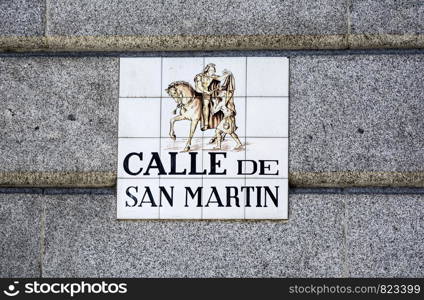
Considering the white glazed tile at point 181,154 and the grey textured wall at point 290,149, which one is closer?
the grey textured wall at point 290,149

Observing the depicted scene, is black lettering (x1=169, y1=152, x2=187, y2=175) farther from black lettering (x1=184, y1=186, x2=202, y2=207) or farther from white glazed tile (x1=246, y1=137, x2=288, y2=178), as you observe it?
white glazed tile (x1=246, y1=137, x2=288, y2=178)

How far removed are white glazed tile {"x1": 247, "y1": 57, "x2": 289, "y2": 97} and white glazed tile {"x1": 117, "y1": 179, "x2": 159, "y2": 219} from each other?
107 centimetres

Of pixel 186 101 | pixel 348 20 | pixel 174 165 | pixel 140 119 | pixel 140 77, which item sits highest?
pixel 348 20

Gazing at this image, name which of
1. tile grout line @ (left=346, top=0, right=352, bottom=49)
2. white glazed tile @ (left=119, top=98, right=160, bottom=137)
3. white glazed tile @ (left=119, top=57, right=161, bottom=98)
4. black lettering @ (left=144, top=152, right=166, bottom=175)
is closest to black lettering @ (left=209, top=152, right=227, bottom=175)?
black lettering @ (left=144, top=152, right=166, bottom=175)

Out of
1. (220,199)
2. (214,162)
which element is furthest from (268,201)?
(214,162)

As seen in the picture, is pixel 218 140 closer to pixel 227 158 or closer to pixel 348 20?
pixel 227 158

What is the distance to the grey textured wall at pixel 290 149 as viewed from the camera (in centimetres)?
626

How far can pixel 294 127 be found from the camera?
20.7ft

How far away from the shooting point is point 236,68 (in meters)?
6.38

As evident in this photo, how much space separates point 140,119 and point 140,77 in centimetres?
34

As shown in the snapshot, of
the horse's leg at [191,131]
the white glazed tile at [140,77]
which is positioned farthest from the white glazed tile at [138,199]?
the white glazed tile at [140,77]

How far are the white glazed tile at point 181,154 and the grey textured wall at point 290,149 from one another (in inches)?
15.4

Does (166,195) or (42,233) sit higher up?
(166,195)

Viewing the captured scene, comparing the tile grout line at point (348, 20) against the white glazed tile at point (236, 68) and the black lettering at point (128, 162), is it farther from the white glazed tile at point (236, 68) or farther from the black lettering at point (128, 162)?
the black lettering at point (128, 162)
